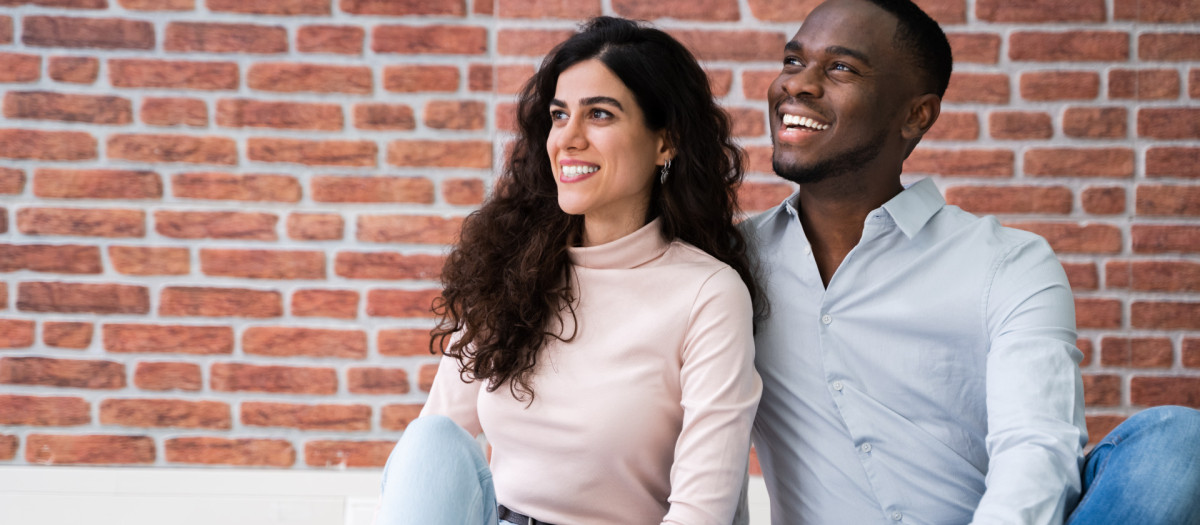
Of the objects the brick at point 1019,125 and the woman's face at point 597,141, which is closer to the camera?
the woman's face at point 597,141

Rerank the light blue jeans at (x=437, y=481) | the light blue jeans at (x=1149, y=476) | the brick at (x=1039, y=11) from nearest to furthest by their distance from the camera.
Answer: the light blue jeans at (x=1149, y=476) → the light blue jeans at (x=437, y=481) → the brick at (x=1039, y=11)

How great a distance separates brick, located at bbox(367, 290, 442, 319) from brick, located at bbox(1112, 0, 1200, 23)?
5.54 feet

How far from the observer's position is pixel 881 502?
1346 mm

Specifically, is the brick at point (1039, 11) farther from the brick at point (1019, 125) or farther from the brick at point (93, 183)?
the brick at point (93, 183)

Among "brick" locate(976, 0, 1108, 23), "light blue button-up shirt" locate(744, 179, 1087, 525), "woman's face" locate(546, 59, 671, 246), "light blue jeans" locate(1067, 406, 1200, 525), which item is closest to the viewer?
"light blue jeans" locate(1067, 406, 1200, 525)

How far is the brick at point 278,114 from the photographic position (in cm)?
202

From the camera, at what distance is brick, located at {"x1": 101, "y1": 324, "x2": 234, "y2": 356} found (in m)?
2.04

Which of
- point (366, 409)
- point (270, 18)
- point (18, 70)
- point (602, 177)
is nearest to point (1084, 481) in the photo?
point (602, 177)

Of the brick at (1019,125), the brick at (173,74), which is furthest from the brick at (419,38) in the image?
the brick at (1019,125)

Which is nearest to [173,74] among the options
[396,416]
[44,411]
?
[44,411]

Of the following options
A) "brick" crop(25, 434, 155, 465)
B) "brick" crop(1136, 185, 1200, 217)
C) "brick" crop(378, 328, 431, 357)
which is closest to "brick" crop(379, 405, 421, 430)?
"brick" crop(378, 328, 431, 357)

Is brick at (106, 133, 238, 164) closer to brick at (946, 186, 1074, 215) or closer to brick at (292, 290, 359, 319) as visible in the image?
brick at (292, 290, 359, 319)

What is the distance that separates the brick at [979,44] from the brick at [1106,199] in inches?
14.7

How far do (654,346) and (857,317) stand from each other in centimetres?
33
